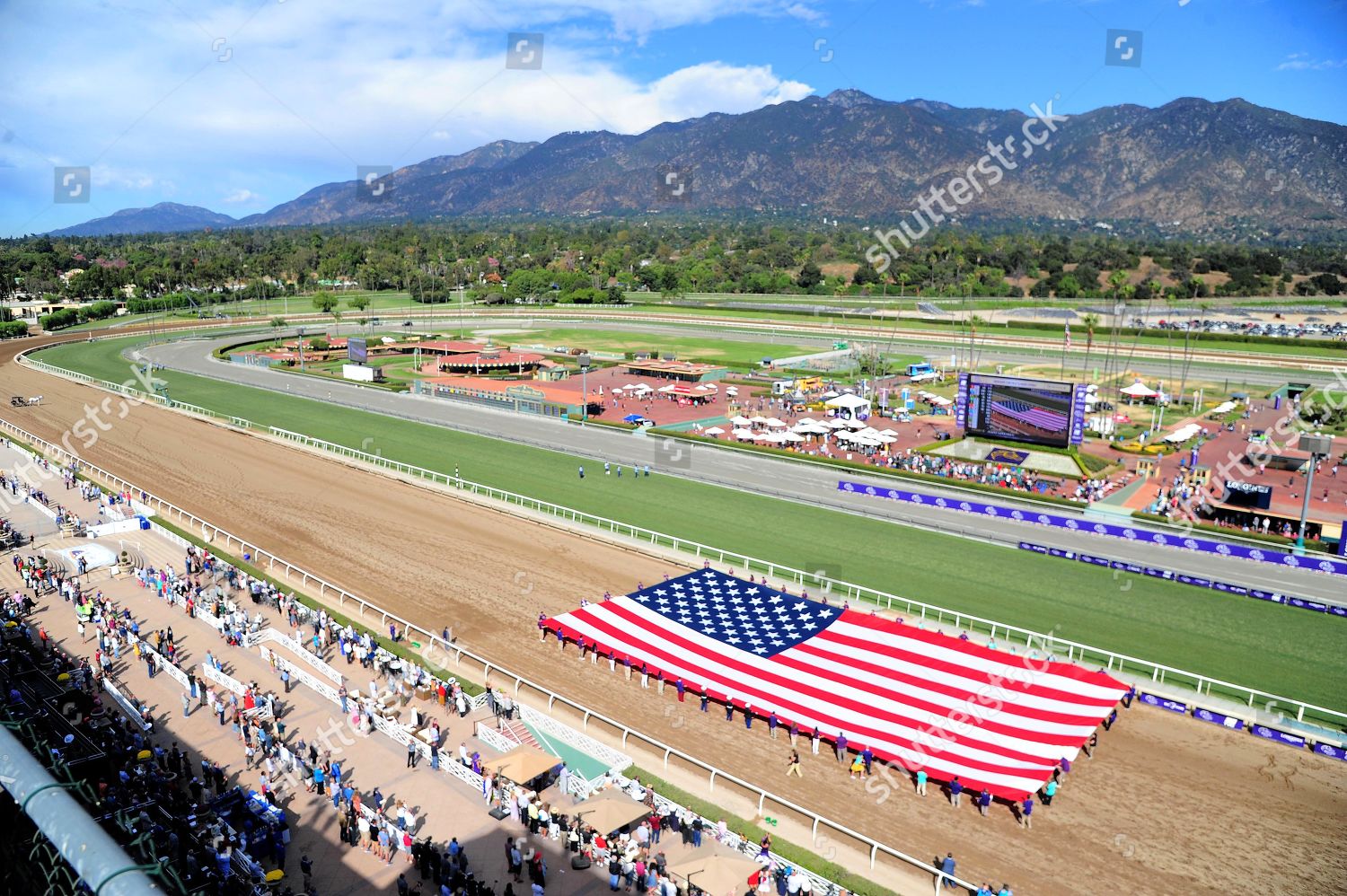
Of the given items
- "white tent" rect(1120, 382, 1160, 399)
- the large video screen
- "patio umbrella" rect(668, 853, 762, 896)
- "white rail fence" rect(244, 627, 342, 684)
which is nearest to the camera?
"patio umbrella" rect(668, 853, 762, 896)

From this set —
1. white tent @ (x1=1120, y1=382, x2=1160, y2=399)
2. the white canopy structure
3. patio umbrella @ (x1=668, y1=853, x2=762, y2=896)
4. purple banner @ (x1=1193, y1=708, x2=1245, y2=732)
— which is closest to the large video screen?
the white canopy structure

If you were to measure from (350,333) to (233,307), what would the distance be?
45758 mm

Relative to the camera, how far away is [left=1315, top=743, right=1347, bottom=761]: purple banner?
21719 millimetres

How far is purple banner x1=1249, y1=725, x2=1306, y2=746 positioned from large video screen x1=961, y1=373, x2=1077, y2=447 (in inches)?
1169

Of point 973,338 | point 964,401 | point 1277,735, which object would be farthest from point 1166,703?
point 973,338

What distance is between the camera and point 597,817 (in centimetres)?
1788

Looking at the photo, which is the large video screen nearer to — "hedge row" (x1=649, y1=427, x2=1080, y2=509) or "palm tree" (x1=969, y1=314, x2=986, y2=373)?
"hedge row" (x1=649, y1=427, x2=1080, y2=509)

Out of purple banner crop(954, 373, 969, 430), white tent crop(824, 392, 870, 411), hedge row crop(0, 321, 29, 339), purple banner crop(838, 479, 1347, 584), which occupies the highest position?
hedge row crop(0, 321, 29, 339)

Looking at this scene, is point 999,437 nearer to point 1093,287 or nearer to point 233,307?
point 1093,287

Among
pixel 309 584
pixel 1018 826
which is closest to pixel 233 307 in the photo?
pixel 309 584

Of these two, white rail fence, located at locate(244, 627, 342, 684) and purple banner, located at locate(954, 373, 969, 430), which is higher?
purple banner, located at locate(954, 373, 969, 430)

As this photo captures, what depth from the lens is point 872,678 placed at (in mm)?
23219

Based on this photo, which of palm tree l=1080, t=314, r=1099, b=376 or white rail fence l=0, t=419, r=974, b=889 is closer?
white rail fence l=0, t=419, r=974, b=889

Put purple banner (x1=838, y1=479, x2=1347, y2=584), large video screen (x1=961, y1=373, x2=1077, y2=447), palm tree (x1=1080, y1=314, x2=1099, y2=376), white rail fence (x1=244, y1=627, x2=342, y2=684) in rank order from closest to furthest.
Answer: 1. white rail fence (x1=244, y1=627, x2=342, y2=684)
2. purple banner (x1=838, y1=479, x2=1347, y2=584)
3. large video screen (x1=961, y1=373, x2=1077, y2=447)
4. palm tree (x1=1080, y1=314, x2=1099, y2=376)
